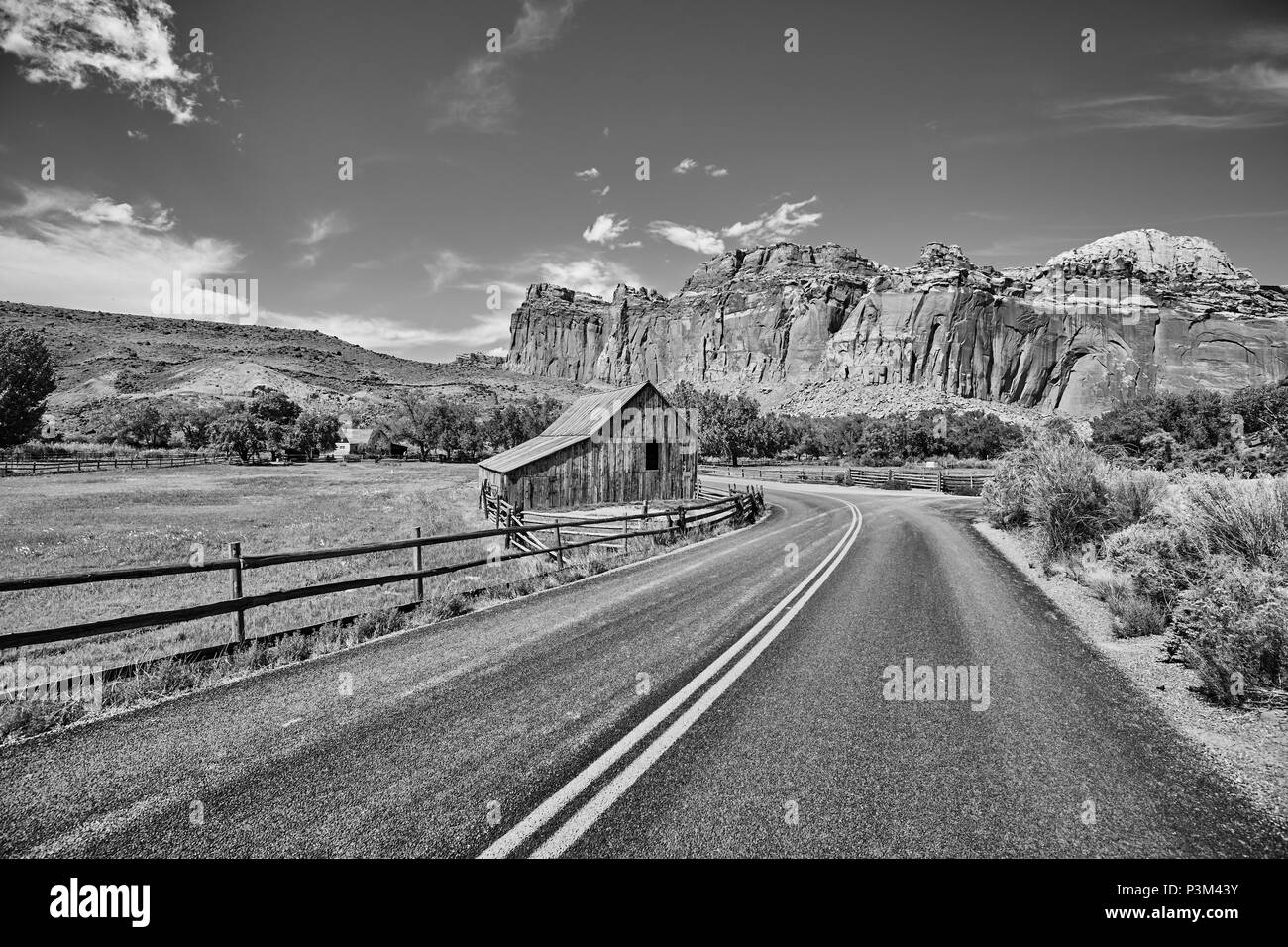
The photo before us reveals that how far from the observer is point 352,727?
457cm

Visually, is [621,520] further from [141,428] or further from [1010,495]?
[141,428]

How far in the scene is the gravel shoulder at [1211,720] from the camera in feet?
12.3

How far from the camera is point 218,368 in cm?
12681

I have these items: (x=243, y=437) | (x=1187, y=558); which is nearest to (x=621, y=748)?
(x=1187, y=558)

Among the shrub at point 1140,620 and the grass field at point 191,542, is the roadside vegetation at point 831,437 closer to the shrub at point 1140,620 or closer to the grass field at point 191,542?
the grass field at point 191,542

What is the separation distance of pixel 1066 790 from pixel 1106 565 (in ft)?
25.1

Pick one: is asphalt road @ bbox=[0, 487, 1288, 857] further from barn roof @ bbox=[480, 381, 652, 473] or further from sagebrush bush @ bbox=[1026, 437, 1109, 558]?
barn roof @ bbox=[480, 381, 652, 473]

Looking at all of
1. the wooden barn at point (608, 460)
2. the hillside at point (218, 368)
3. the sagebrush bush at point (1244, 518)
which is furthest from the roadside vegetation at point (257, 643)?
the hillside at point (218, 368)

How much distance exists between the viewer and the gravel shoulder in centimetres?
374

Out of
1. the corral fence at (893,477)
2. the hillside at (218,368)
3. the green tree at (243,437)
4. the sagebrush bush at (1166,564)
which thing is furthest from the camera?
the hillside at (218,368)

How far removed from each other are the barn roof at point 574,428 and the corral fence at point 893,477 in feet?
57.6
